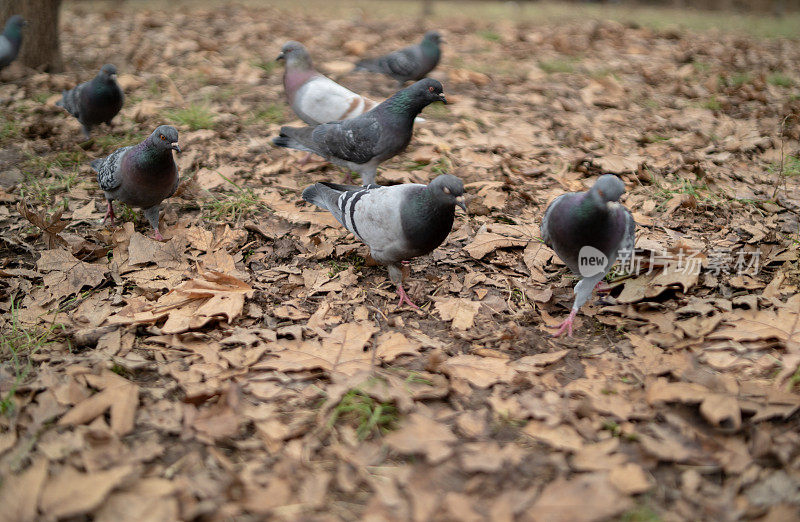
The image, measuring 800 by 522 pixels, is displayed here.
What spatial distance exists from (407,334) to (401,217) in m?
0.66

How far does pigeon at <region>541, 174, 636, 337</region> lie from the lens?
286 cm

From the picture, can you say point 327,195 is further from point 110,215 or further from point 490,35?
point 490,35

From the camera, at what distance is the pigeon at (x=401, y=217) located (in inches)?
123

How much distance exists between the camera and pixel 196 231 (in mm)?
3904

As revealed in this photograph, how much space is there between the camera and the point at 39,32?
242 inches

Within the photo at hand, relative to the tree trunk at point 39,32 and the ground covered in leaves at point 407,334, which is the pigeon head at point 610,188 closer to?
the ground covered in leaves at point 407,334

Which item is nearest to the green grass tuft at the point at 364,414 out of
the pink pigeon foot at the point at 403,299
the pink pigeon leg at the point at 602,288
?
the pink pigeon foot at the point at 403,299

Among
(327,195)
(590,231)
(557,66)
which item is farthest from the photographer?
(557,66)

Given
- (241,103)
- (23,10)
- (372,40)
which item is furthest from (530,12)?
(23,10)

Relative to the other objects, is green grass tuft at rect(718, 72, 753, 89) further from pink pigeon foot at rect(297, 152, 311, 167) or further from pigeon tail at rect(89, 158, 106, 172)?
pigeon tail at rect(89, 158, 106, 172)

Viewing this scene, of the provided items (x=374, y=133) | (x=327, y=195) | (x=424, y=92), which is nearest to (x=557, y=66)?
(x=424, y=92)

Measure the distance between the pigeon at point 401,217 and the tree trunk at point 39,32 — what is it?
4784mm

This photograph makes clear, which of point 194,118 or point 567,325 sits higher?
point 194,118

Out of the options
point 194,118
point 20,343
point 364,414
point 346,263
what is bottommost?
point 20,343
